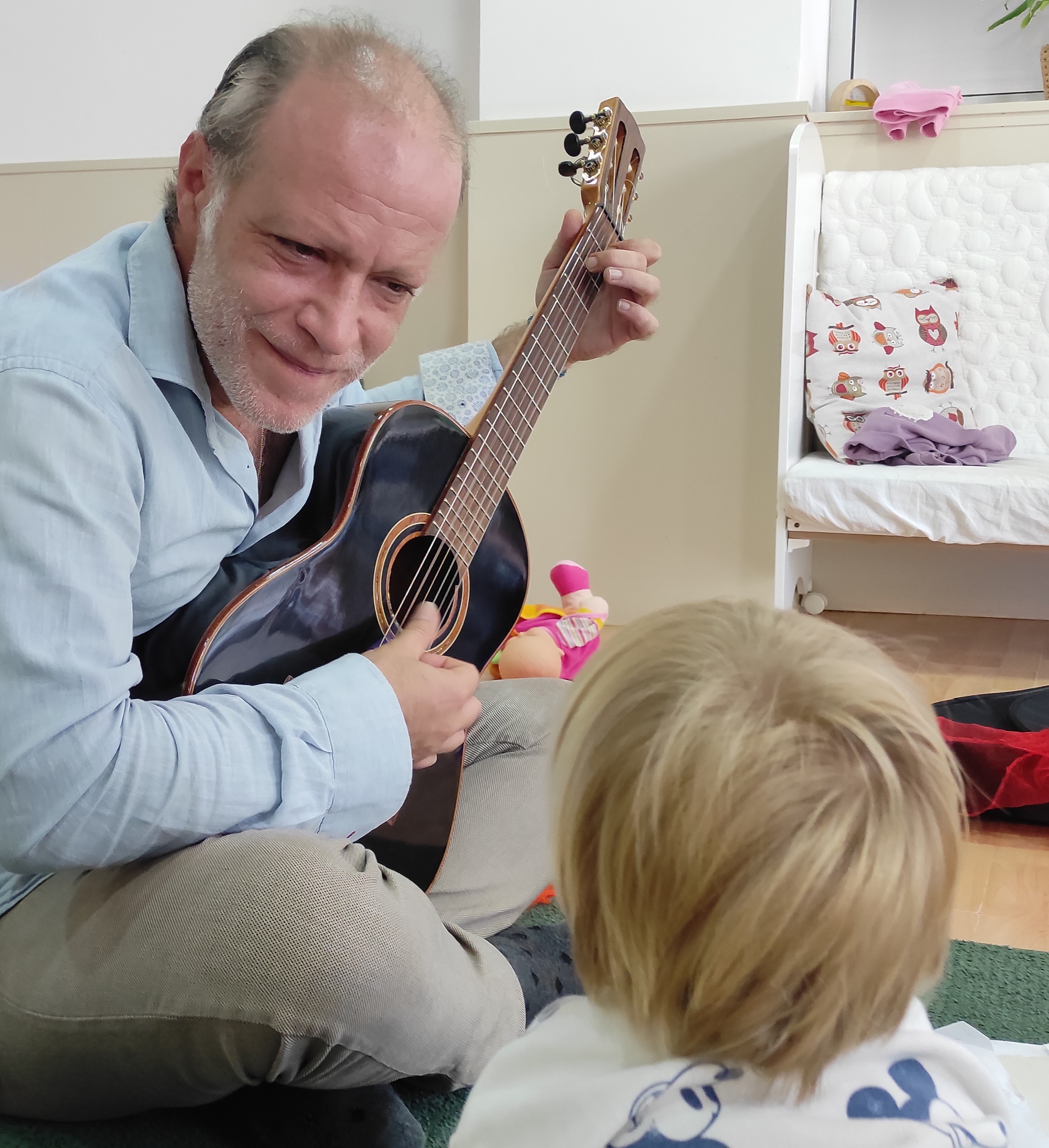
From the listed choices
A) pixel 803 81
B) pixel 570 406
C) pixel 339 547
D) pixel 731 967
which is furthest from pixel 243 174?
pixel 803 81

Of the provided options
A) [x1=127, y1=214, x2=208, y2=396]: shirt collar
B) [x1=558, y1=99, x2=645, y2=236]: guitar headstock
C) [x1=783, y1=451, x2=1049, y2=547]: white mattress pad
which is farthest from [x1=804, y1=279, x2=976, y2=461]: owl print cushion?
[x1=127, y1=214, x2=208, y2=396]: shirt collar

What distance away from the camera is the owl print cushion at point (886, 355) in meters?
2.25

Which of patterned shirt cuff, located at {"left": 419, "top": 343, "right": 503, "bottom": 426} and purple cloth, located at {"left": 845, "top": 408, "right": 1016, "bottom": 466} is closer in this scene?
patterned shirt cuff, located at {"left": 419, "top": 343, "right": 503, "bottom": 426}

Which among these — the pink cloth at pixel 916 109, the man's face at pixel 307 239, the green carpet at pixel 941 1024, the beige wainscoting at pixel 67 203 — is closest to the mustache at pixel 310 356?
the man's face at pixel 307 239

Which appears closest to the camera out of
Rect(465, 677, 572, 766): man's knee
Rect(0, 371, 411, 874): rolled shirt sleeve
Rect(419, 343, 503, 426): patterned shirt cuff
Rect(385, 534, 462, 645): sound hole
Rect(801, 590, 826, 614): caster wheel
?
Rect(0, 371, 411, 874): rolled shirt sleeve

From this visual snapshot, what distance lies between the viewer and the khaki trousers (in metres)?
0.66

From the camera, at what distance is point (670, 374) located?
239 centimetres

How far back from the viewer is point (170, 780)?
0.69 metres

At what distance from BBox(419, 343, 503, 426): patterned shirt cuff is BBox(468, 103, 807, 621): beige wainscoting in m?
1.15

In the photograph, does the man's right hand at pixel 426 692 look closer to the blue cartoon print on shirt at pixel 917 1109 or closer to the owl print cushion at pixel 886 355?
the blue cartoon print on shirt at pixel 917 1109

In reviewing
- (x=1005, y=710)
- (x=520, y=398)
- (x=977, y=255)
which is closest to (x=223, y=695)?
(x=520, y=398)

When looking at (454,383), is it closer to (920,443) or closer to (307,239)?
(307,239)

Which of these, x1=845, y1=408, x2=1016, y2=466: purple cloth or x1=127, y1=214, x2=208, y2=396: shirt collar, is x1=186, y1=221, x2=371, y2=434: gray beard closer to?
x1=127, y1=214, x2=208, y2=396: shirt collar

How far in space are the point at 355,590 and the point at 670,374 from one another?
1.61 m
